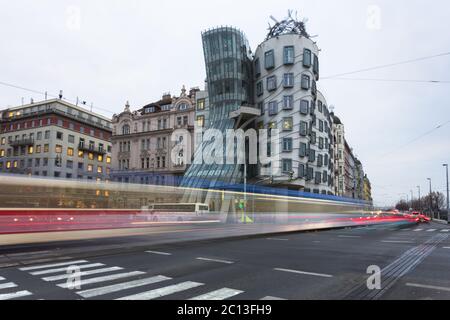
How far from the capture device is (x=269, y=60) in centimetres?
5538

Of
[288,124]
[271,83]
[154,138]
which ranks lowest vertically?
[288,124]

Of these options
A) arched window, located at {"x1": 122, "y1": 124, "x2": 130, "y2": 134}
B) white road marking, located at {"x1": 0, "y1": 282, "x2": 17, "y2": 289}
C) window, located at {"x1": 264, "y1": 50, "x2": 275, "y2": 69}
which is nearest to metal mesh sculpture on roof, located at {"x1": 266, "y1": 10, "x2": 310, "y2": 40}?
window, located at {"x1": 264, "y1": 50, "x2": 275, "y2": 69}

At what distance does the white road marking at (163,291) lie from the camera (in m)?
5.98

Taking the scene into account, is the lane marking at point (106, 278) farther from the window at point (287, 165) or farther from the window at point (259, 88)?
the window at point (259, 88)

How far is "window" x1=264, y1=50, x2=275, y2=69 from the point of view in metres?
55.0

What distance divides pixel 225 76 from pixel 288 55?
1109 centimetres

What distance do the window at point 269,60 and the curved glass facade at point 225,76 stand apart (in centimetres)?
458

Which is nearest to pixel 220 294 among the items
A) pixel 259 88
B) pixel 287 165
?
pixel 287 165

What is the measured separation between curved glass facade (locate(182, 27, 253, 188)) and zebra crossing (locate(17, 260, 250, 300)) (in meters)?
45.7

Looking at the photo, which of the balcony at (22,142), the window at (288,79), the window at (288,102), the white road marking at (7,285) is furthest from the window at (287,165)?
the balcony at (22,142)

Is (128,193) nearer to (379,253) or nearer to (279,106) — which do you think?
(379,253)

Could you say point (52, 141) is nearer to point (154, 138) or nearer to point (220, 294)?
point (154, 138)

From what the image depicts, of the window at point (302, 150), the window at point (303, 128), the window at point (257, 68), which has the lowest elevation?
the window at point (302, 150)

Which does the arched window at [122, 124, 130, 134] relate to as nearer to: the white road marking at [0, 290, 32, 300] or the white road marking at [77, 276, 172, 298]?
the white road marking at [77, 276, 172, 298]
